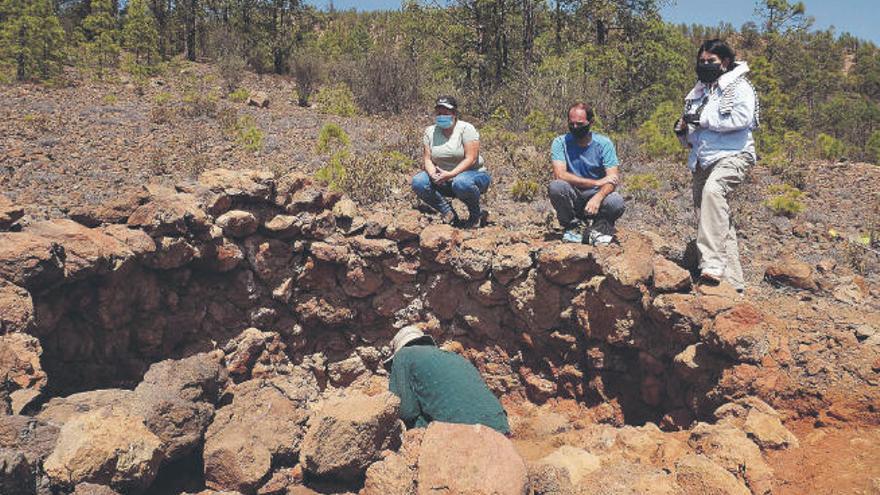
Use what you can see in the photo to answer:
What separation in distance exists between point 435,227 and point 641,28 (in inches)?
506

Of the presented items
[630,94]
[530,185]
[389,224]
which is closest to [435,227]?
[389,224]

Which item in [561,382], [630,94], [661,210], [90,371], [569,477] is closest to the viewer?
[569,477]

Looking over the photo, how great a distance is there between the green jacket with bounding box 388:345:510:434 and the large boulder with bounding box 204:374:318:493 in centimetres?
71

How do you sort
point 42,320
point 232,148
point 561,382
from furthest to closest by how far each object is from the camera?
point 232,148 < point 561,382 < point 42,320

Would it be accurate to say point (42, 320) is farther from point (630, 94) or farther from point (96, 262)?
point (630, 94)

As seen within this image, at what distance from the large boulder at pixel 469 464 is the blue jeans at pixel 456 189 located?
2.53 meters

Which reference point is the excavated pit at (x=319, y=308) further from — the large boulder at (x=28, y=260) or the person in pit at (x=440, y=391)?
the person in pit at (x=440, y=391)

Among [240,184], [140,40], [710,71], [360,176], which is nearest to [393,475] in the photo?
[240,184]

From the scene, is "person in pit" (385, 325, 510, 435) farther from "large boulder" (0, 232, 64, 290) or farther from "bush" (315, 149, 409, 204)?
"bush" (315, 149, 409, 204)

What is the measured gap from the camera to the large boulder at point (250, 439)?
3029 mm

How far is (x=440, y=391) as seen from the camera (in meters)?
3.46

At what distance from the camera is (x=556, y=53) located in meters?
14.6

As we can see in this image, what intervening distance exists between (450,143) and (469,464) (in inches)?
123

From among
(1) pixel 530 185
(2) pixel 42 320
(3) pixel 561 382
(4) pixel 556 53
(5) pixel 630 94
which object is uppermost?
(4) pixel 556 53
